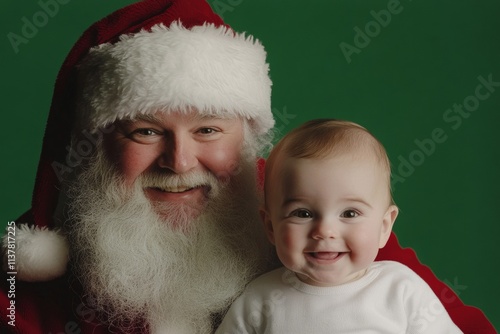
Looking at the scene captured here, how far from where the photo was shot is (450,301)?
1.66 meters

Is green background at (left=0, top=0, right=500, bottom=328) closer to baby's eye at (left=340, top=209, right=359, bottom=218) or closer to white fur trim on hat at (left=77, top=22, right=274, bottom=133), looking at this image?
white fur trim on hat at (left=77, top=22, right=274, bottom=133)

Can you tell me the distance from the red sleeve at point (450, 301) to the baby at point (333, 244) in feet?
0.76

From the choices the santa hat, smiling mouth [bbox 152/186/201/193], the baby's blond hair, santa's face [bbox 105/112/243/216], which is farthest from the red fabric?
the baby's blond hair

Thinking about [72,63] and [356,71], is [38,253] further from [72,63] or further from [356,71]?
[356,71]

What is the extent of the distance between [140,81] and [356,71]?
3.49 ft

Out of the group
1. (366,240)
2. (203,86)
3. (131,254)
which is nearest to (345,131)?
(366,240)

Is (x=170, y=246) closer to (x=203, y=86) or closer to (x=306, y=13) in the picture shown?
(x=203, y=86)

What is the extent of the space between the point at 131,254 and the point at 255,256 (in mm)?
263

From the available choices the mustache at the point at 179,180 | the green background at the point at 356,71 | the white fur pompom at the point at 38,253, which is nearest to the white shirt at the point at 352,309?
the mustache at the point at 179,180

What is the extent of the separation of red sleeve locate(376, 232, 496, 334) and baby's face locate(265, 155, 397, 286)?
14.1 inches

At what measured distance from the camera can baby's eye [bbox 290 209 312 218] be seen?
133 centimetres

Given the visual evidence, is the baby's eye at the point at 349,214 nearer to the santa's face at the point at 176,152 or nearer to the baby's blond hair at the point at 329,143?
the baby's blond hair at the point at 329,143

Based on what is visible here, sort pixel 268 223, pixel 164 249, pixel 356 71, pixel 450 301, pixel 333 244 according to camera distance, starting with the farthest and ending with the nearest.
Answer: pixel 356 71 < pixel 450 301 < pixel 164 249 < pixel 268 223 < pixel 333 244

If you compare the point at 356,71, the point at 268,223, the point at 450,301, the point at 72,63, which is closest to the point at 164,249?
the point at 268,223
